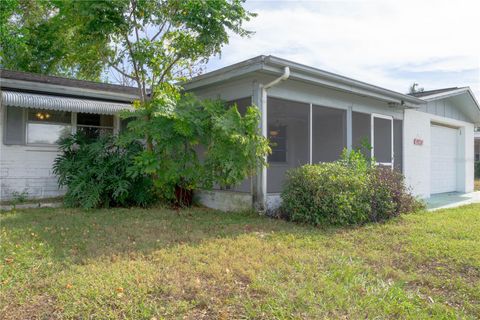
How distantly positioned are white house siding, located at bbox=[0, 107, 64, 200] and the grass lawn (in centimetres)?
251

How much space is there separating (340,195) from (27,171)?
24.4ft

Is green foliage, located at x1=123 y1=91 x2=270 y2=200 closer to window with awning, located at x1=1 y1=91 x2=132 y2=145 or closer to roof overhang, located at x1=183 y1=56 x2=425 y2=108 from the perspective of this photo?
roof overhang, located at x1=183 y1=56 x2=425 y2=108

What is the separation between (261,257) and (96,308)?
2.04m

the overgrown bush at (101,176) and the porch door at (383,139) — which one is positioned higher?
the porch door at (383,139)

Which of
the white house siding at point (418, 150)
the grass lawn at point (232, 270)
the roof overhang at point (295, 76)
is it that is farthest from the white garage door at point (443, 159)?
the grass lawn at point (232, 270)

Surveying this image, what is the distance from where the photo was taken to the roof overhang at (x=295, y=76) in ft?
21.2

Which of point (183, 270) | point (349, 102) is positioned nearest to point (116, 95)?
point (349, 102)

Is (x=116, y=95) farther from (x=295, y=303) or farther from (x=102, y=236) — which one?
(x=295, y=303)

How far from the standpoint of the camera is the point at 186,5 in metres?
7.62

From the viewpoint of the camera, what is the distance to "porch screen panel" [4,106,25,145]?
832cm

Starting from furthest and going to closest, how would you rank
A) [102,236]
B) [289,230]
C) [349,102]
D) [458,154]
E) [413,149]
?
[458,154]
[413,149]
[349,102]
[289,230]
[102,236]

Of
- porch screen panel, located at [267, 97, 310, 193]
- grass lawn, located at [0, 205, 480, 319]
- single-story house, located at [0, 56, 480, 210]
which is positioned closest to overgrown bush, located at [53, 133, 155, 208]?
single-story house, located at [0, 56, 480, 210]

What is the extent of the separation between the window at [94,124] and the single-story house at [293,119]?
0.09m

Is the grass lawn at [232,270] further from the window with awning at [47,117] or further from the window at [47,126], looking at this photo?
the window at [47,126]
